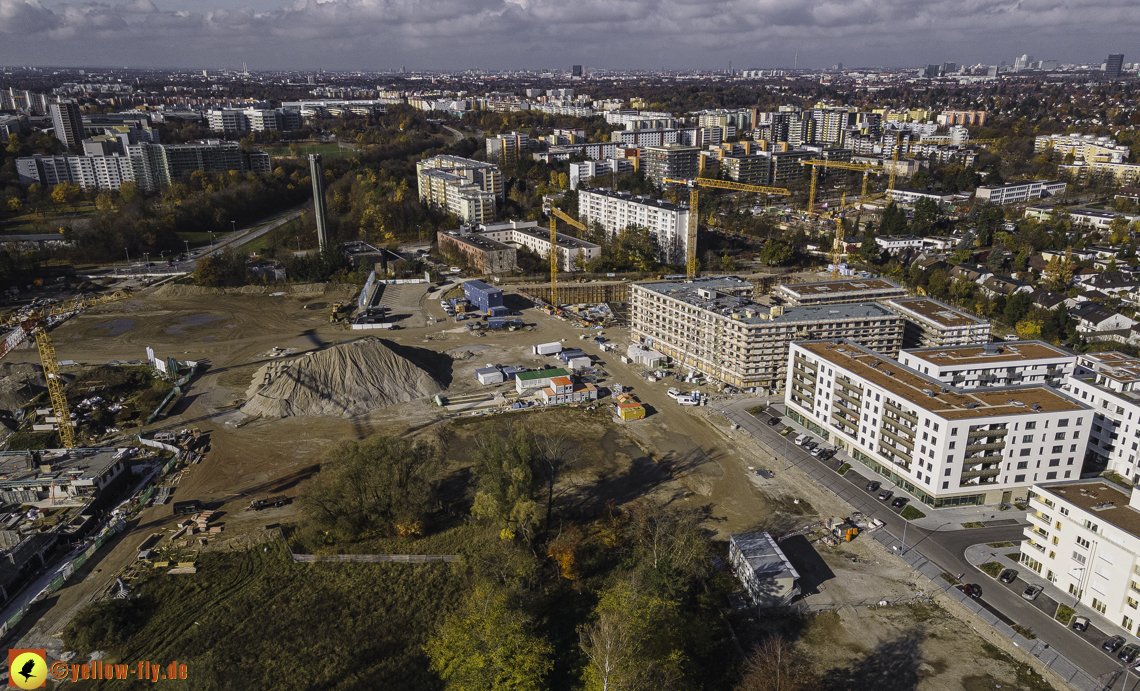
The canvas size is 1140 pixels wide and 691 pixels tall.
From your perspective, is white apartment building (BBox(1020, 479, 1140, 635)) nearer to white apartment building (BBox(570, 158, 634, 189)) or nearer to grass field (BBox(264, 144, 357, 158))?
white apartment building (BBox(570, 158, 634, 189))

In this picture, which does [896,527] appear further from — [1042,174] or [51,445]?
[1042,174]

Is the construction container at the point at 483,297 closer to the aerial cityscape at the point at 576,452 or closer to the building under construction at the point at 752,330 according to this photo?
the aerial cityscape at the point at 576,452

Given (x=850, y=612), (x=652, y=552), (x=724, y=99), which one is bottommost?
(x=850, y=612)

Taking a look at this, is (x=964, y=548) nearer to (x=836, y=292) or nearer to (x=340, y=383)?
(x=836, y=292)

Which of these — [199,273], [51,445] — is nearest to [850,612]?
[51,445]

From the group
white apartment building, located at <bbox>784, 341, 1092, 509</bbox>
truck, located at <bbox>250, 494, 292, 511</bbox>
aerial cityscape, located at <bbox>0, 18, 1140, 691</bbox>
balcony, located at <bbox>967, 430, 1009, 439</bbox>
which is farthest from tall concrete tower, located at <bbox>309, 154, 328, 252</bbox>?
balcony, located at <bbox>967, 430, 1009, 439</bbox>

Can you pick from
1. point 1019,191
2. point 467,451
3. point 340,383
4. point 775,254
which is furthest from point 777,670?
point 1019,191

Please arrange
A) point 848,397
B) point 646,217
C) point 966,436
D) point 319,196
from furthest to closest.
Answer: point 646,217 → point 319,196 → point 848,397 → point 966,436
